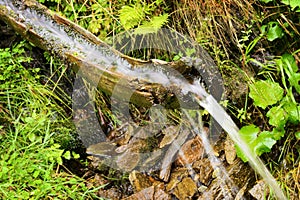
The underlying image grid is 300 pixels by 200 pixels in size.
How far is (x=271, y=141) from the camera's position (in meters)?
2.58

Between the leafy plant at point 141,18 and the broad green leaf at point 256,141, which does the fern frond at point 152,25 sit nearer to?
the leafy plant at point 141,18

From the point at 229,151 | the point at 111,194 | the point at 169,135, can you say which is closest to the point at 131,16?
the point at 169,135

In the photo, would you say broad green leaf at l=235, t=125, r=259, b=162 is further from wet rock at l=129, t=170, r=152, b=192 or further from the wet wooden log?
wet rock at l=129, t=170, r=152, b=192

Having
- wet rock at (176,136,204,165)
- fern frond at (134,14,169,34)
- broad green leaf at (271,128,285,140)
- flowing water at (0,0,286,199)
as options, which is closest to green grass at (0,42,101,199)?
flowing water at (0,0,286,199)

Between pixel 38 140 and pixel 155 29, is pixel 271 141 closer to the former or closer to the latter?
pixel 155 29

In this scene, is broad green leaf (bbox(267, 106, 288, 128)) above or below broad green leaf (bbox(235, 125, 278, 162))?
above

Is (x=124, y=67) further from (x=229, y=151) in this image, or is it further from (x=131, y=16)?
(x=229, y=151)

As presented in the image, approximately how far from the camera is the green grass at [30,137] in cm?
251

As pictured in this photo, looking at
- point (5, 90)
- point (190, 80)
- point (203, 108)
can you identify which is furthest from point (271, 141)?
point (5, 90)

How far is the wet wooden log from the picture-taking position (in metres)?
2.46

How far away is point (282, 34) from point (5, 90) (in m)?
1.99

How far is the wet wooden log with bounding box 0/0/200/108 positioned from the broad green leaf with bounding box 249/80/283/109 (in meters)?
0.49

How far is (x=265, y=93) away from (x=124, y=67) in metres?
0.93

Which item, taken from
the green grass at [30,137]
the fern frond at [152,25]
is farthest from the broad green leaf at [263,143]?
the green grass at [30,137]
